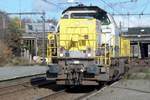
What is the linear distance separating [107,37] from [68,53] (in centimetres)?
257

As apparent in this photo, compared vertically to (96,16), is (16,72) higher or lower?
lower

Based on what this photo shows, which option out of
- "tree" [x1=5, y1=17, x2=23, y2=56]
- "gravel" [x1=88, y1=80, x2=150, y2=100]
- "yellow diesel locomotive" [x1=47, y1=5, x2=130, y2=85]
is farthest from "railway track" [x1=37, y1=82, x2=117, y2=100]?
"tree" [x1=5, y1=17, x2=23, y2=56]

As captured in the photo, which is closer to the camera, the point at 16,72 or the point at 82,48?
the point at 82,48

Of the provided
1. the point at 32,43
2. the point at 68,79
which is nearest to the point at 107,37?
the point at 68,79

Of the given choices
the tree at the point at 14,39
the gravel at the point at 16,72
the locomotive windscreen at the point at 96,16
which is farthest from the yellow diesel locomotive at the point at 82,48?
the tree at the point at 14,39

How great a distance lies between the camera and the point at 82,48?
19.6 m

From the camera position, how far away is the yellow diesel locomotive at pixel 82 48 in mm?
18891

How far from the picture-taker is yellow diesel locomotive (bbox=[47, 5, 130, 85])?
18.9 metres

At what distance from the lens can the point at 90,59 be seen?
1902 centimetres

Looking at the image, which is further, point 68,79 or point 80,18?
point 80,18

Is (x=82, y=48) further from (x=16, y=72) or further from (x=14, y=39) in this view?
(x=14, y=39)

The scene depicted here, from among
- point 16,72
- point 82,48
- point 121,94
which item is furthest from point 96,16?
point 16,72

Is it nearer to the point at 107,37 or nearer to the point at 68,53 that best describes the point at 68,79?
the point at 68,53

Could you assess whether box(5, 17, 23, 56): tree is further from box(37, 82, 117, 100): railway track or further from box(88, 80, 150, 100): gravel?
box(88, 80, 150, 100): gravel
